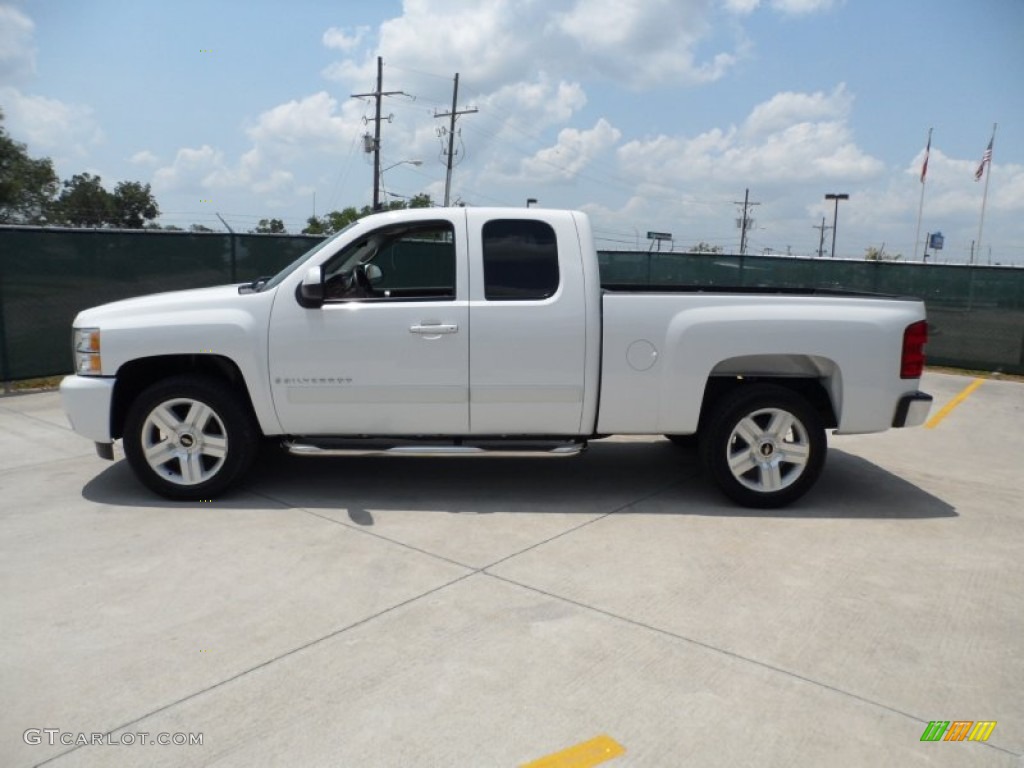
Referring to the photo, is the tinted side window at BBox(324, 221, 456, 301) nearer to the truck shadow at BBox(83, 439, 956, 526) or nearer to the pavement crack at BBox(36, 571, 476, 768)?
the truck shadow at BBox(83, 439, 956, 526)

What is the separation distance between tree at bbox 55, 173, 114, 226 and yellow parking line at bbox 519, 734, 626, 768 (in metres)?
70.5

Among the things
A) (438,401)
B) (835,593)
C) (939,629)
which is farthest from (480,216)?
(939,629)

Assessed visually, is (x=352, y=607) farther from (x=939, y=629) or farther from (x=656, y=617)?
(x=939, y=629)

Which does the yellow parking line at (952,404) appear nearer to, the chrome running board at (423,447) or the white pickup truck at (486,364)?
the white pickup truck at (486,364)

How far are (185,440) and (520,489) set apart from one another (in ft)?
7.86

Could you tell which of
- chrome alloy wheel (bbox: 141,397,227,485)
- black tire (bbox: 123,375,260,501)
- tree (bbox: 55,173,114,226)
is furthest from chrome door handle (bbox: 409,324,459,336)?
tree (bbox: 55,173,114,226)

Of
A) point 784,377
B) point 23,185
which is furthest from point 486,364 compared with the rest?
point 23,185

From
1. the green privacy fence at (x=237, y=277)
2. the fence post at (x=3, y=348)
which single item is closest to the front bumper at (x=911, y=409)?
the green privacy fence at (x=237, y=277)

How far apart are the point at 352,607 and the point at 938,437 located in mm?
6813

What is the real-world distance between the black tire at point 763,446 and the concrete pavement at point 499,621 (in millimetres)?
200

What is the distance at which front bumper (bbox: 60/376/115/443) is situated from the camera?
5.26m

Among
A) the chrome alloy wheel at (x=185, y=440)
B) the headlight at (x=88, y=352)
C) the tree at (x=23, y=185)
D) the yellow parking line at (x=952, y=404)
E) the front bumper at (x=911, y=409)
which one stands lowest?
the yellow parking line at (x=952, y=404)

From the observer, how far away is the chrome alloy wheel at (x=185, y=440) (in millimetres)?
5332

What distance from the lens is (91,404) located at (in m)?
5.27
